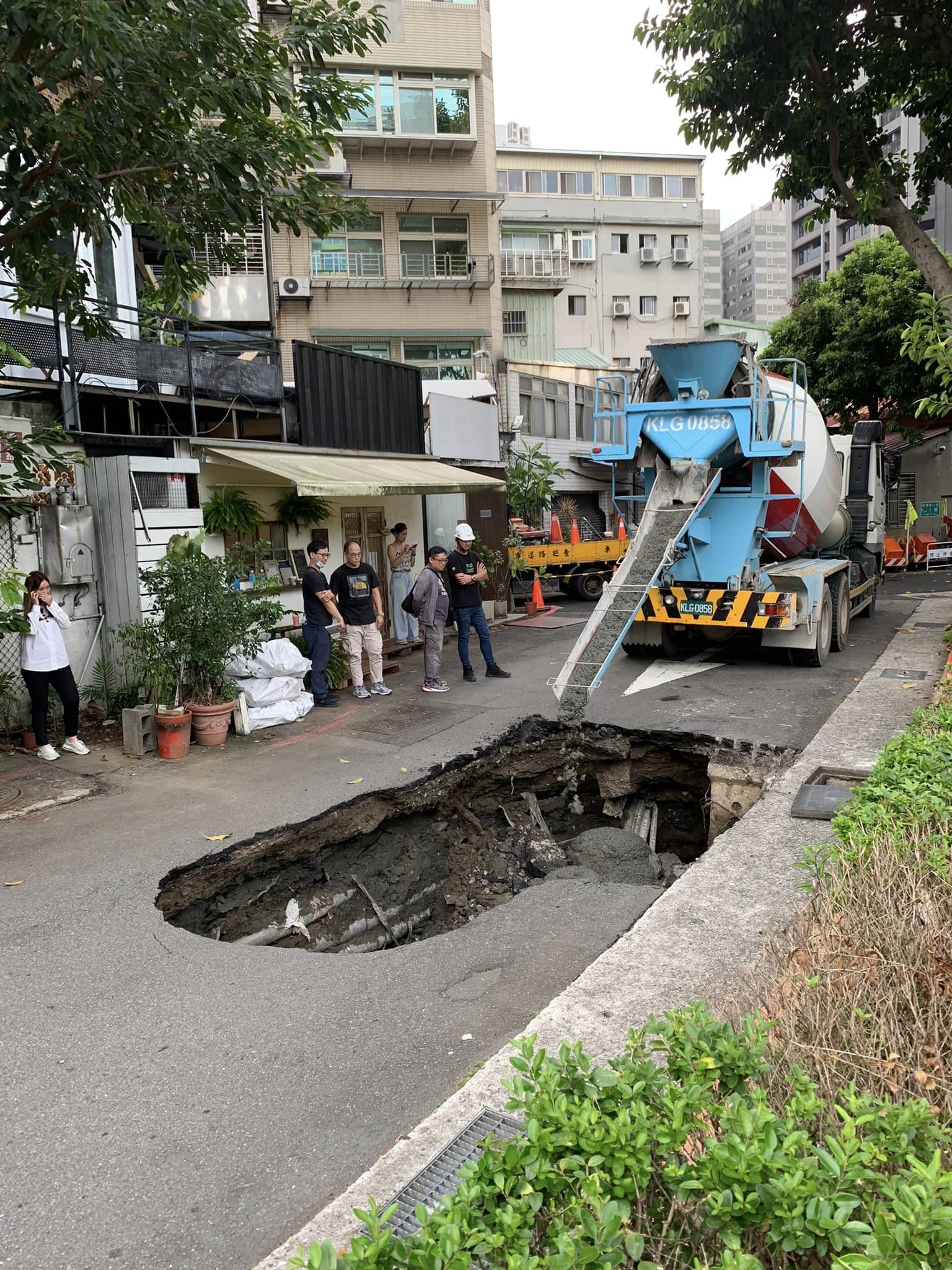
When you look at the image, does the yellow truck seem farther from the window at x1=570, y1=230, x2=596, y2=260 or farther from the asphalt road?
the window at x1=570, y1=230, x2=596, y2=260

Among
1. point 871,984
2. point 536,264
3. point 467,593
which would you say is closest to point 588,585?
point 467,593

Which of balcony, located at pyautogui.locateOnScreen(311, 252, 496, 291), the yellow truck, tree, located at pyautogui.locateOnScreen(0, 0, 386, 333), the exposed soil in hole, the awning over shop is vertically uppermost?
balcony, located at pyautogui.locateOnScreen(311, 252, 496, 291)

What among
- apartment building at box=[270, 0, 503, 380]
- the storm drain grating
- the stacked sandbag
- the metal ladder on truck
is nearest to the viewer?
the storm drain grating

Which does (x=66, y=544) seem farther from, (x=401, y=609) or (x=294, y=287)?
(x=294, y=287)

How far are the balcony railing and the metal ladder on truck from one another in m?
23.3

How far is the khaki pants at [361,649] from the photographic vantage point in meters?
10.3

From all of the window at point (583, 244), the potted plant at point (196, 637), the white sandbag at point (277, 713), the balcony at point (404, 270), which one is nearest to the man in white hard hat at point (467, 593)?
the white sandbag at point (277, 713)

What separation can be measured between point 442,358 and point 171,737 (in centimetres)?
1912

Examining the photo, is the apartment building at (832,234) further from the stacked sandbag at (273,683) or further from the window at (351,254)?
the stacked sandbag at (273,683)

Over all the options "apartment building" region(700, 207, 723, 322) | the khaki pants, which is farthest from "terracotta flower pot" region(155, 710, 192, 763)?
"apartment building" region(700, 207, 723, 322)

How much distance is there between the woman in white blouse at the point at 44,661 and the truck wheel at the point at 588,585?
42.6 ft

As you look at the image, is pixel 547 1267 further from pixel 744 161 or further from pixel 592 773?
pixel 744 161

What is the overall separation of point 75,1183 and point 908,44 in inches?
518

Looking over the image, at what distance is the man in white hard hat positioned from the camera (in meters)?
10.7
